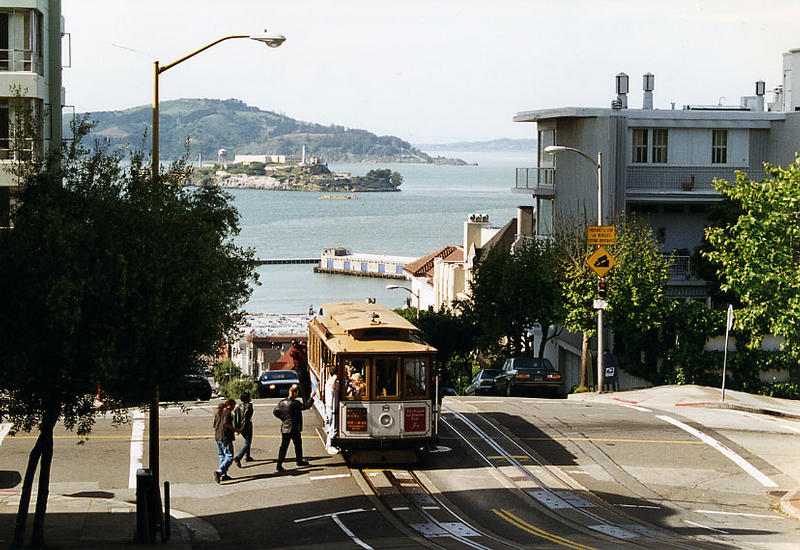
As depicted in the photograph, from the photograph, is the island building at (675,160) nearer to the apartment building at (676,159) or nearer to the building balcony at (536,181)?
the apartment building at (676,159)

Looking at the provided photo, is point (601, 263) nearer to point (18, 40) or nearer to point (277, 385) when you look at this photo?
point (277, 385)

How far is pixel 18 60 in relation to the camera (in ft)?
95.2

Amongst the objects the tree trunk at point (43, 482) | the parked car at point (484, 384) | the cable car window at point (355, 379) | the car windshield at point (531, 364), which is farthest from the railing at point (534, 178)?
the tree trunk at point (43, 482)

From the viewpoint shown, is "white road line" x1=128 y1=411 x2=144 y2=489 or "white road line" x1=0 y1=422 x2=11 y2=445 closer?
"white road line" x1=128 y1=411 x2=144 y2=489

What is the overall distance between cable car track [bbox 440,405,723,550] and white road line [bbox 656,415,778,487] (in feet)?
13.6

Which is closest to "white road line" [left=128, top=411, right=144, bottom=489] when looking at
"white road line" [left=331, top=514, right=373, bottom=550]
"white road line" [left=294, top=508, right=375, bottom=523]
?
"white road line" [left=294, top=508, right=375, bottom=523]

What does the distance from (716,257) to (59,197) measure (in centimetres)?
2462

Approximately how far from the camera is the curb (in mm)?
20234

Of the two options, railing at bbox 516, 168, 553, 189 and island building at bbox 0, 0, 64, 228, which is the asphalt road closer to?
island building at bbox 0, 0, 64, 228

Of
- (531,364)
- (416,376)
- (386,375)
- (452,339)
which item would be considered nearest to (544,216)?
(452,339)

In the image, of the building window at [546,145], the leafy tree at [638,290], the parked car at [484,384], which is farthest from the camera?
the building window at [546,145]

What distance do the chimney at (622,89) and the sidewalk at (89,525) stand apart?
41314mm

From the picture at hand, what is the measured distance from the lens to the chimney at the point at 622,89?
56.0 metres

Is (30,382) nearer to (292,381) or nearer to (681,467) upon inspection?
(681,467)
